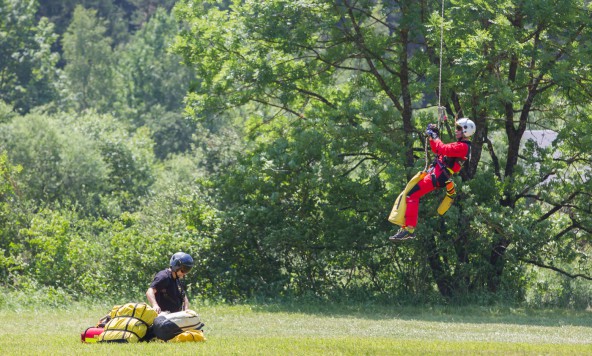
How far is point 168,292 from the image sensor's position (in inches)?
679

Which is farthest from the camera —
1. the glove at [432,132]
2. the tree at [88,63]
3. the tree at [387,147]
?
the tree at [88,63]

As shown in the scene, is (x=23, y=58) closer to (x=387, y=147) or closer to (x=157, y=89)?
(x=157, y=89)

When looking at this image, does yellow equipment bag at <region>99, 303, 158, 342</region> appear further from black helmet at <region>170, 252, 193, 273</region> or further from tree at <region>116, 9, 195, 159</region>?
tree at <region>116, 9, 195, 159</region>

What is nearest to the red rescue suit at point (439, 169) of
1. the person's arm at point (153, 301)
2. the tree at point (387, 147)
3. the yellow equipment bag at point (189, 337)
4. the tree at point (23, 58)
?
the yellow equipment bag at point (189, 337)

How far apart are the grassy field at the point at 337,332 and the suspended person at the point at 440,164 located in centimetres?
223

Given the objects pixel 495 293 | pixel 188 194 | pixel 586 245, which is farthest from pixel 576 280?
pixel 188 194

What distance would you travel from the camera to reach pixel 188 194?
98.1 ft

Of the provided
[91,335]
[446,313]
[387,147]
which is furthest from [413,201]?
[387,147]

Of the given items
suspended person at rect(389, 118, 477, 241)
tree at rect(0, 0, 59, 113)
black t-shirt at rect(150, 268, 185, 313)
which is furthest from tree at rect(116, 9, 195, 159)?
black t-shirt at rect(150, 268, 185, 313)

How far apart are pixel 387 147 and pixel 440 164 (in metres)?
7.65

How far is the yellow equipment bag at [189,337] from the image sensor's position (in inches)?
658

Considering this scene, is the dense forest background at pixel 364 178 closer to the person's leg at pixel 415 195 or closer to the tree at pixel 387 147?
the tree at pixel 387 147

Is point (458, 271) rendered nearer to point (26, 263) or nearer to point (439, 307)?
point (439, 307)

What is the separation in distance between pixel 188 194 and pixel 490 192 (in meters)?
8.13
